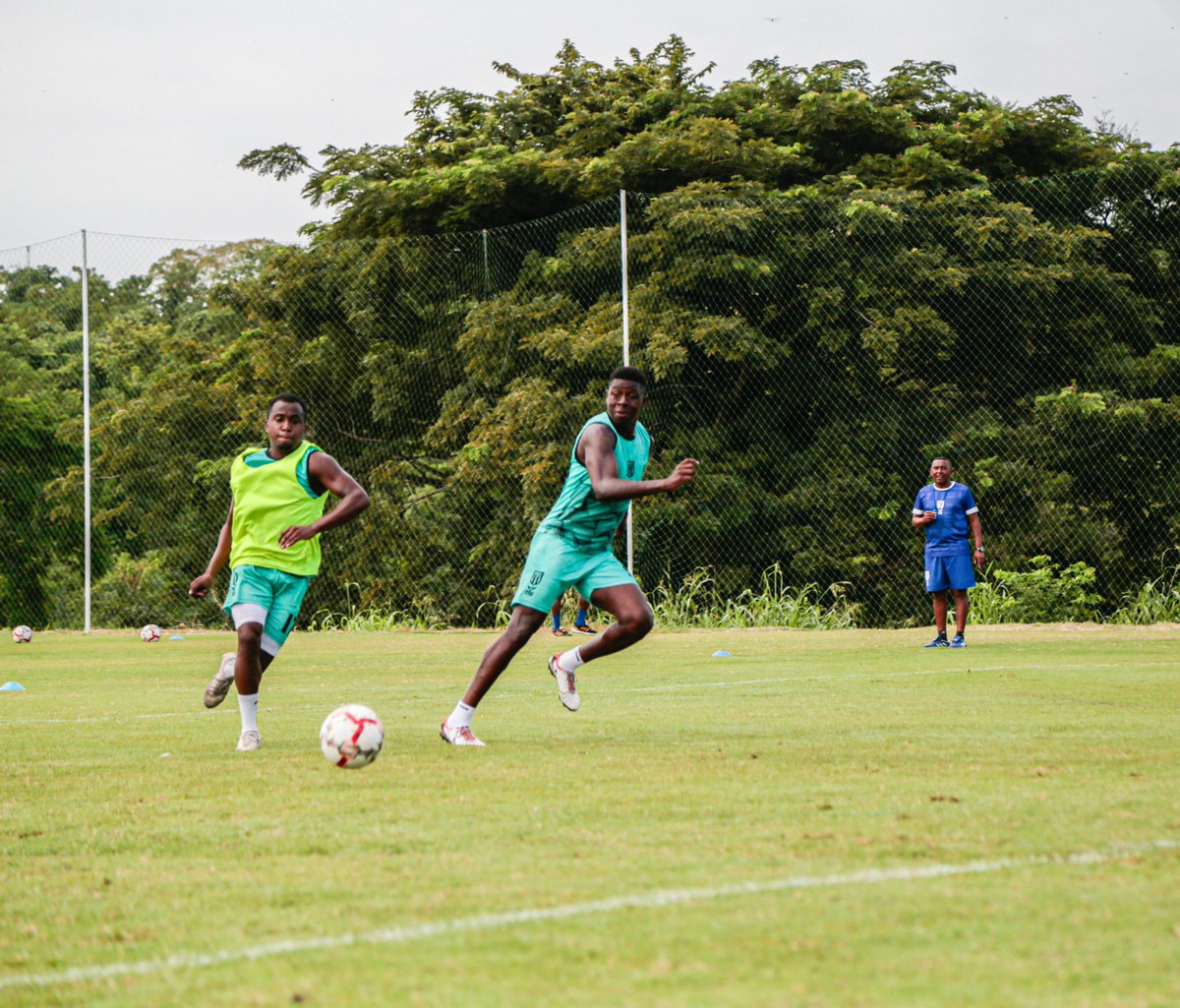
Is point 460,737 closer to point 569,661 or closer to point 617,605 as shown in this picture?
point 617,605

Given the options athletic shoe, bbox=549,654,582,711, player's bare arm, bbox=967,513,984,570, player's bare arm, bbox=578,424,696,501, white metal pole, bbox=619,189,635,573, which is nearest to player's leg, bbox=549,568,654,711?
athletic shoe, bbox=549,654,582,711

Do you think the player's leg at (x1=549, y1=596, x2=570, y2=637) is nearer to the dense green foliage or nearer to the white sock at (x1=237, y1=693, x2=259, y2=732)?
the dense green foliage

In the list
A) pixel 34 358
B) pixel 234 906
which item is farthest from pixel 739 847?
pixel 34 358

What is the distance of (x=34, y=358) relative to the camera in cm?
4156

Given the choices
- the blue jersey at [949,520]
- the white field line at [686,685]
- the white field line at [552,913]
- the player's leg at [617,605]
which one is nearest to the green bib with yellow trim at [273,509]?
the player's leg at [617,605]

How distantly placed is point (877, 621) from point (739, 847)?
16747 mm

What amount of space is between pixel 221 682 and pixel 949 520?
33.7 feet

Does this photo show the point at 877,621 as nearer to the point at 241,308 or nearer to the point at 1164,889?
the point at 241,308

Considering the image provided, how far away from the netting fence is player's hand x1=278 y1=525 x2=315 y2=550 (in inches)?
514

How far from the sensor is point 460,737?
26.5ft

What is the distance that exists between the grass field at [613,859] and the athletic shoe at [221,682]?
0.27 meters

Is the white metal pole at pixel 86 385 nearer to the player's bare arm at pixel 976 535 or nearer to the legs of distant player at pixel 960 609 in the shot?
the legs of distant player at pixel 960 609

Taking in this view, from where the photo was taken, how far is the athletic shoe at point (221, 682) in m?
8.73

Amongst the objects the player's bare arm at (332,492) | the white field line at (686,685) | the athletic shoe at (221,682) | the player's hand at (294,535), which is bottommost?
the white field line at (686,685)
